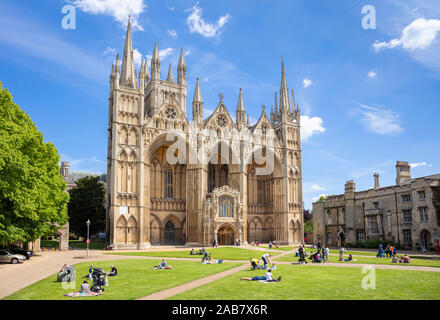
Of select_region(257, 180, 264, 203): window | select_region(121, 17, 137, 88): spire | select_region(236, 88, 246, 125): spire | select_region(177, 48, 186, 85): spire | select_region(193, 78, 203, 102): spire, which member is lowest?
select_region(257, 180, 264, 203): window

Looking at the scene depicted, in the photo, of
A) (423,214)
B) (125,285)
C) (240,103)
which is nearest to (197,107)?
(240,103)

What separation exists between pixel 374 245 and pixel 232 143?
84.5ft

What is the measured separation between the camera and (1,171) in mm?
24375

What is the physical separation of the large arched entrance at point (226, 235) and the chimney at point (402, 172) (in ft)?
81.0

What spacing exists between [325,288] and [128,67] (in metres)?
49.2

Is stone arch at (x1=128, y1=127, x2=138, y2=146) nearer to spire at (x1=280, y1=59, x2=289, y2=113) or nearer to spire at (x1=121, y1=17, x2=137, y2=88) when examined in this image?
spire at (x1=121, y1=17, x2=137, y2=88)

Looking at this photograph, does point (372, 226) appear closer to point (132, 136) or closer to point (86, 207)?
point (132, 136)

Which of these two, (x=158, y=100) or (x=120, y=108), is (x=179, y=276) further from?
(x=158, y=100)

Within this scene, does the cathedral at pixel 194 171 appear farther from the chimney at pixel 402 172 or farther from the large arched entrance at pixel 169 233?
the chimney at pixel 402 172

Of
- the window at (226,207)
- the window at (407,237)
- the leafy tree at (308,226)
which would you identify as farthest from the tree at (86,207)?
the leafy tree at (308,226)

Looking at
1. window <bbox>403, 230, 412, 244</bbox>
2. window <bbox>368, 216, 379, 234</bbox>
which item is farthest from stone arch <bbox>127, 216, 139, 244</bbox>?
window <bbox>403, 230, 412, 244</bbox>

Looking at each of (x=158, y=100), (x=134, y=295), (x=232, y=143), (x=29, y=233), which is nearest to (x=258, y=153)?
(x=232, y=143)

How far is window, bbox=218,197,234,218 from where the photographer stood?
55.3 m

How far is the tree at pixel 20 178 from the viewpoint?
2441 centimetres
